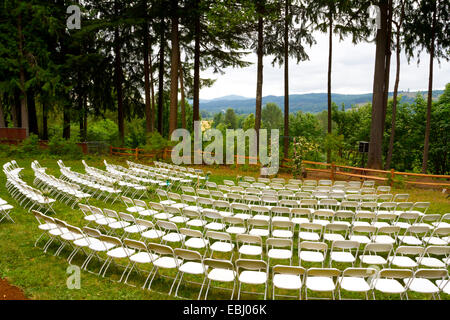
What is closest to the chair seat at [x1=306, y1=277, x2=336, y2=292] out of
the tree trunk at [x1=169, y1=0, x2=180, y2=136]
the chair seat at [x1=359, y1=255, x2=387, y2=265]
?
the chair seat at [x1=359, y1=255, x2=387, y2=265]

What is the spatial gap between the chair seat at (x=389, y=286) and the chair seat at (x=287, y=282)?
106 cm

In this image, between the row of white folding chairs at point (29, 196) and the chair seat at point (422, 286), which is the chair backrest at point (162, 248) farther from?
the row of white folding chairs at point (29, 196)

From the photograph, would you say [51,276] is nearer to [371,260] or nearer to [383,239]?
[371,260]

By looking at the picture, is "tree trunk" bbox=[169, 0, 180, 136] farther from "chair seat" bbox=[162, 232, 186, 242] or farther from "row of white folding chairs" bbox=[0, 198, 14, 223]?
→ "chair seat" bbox=[162, 232, 186, 242]

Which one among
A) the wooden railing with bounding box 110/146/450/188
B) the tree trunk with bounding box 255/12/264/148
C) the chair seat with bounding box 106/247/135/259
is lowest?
the wooden railing with bounding box 110/146/450/188

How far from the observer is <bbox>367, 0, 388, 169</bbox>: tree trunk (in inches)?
612

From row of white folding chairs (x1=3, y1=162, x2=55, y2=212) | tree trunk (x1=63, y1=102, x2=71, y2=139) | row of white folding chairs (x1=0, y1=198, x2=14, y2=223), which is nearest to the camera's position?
row of white folding chairs (x1=0, y1=198, x2=14, y2=223)

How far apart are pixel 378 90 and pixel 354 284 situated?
14.3 metres

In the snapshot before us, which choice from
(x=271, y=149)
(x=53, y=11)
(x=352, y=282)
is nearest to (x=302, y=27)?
(x=271, y=149)

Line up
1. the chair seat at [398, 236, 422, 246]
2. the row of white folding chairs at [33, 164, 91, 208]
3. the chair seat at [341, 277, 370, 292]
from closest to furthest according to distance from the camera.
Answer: the chair seat at [341, 277, 370, 292] → the chair seat at [398, 236, 422, 246] → the row of white folding chairs at [33, 164, 91, 208]

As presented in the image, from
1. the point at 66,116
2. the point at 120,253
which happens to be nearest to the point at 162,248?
the point at 120,253

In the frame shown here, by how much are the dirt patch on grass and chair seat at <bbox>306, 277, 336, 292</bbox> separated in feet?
13.0

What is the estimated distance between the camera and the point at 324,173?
17078 mm

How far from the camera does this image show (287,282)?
14.2 feet
